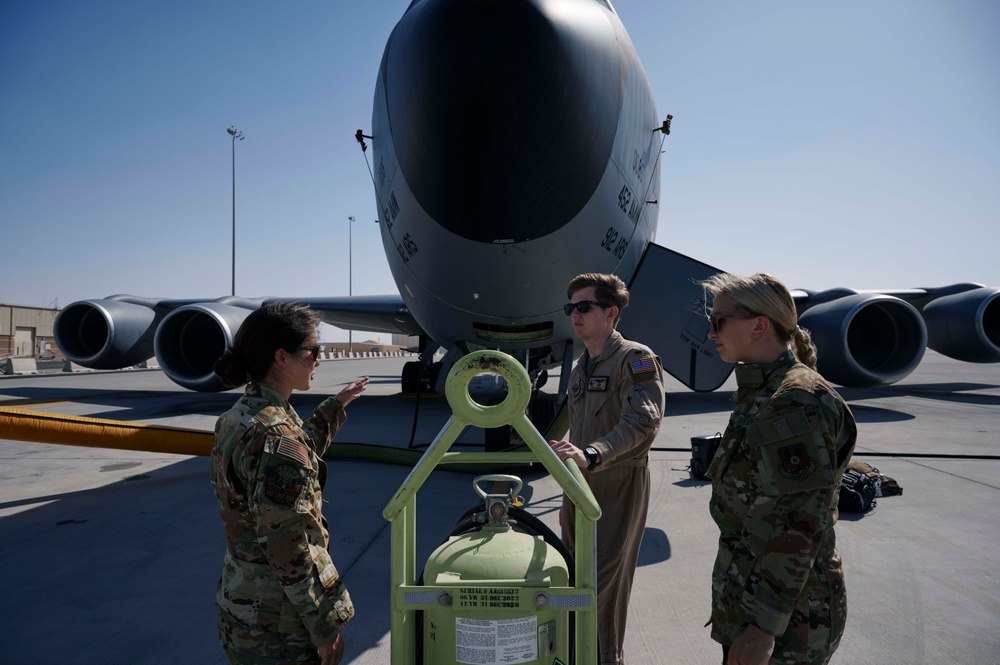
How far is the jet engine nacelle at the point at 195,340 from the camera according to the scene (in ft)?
34.6

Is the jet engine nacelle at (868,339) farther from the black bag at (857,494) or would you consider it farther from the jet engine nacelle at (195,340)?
the jet engine nacelle at (195,340)

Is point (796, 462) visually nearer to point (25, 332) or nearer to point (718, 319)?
point (718, 319)

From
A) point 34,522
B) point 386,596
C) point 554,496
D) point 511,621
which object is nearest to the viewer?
point 511,621

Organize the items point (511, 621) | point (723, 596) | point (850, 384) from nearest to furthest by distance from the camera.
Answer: point (511, 621), point (723, 596), point (850, 384)

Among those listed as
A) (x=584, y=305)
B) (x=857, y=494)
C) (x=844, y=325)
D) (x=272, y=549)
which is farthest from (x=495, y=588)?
(x=844, y=325)

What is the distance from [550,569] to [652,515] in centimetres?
316

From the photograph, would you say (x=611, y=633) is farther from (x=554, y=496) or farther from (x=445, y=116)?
(x=445, y=116)

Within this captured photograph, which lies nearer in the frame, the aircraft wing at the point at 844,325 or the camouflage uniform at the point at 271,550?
the camouflage uniform at the point at 271,550

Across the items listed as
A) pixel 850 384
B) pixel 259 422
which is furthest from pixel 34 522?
pixel 850 384

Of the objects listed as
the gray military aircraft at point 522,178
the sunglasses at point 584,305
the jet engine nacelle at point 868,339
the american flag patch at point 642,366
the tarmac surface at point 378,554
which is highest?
the gray military aircraft at point 522,178

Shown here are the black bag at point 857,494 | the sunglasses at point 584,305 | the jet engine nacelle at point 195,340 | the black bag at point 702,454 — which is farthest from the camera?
the jet engine nacelle at point 195,340

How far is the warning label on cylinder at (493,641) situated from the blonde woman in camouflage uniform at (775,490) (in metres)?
0.50

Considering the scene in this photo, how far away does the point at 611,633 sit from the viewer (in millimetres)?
2088

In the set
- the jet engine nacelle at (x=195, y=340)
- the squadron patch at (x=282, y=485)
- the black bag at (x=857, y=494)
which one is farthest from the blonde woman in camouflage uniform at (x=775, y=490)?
the jet engine nacelle at (x=195, y=340)
